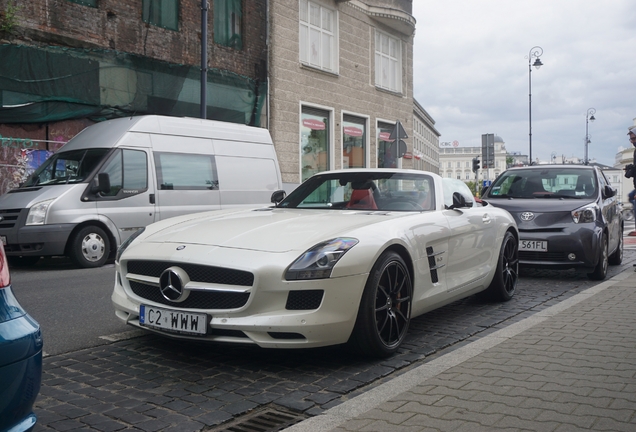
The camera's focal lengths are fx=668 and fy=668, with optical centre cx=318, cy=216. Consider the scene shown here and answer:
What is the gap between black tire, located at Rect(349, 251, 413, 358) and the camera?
4.34 meters

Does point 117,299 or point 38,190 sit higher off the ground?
point 38,190

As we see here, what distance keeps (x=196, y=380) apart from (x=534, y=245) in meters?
5.93

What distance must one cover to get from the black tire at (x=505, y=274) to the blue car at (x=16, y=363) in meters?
5.18

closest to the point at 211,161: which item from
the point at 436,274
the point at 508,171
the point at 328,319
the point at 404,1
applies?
Result: the point at 508,171

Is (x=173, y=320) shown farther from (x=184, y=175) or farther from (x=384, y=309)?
(x=184, y=175)

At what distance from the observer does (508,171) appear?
405 inches

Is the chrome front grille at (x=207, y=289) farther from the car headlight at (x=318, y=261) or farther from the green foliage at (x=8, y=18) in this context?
the green foliage at (x=8, y=18)

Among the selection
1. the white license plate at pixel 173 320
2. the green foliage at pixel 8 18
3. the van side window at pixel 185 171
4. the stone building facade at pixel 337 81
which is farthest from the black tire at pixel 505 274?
the green foliage at pixel 8 18

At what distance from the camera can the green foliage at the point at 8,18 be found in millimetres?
13922

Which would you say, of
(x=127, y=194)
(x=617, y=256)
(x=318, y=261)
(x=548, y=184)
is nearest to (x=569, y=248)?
(x=548, y=184)

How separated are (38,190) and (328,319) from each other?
7738 millimetres

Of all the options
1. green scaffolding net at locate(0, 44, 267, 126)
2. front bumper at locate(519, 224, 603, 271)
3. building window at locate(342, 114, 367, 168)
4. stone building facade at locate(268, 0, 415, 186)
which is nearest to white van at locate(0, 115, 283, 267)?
green scaffolding net at locate(0, 44, 267, 126)

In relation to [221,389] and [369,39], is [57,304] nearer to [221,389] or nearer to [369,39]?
[221,389]

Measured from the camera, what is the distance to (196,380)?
13.3ft
